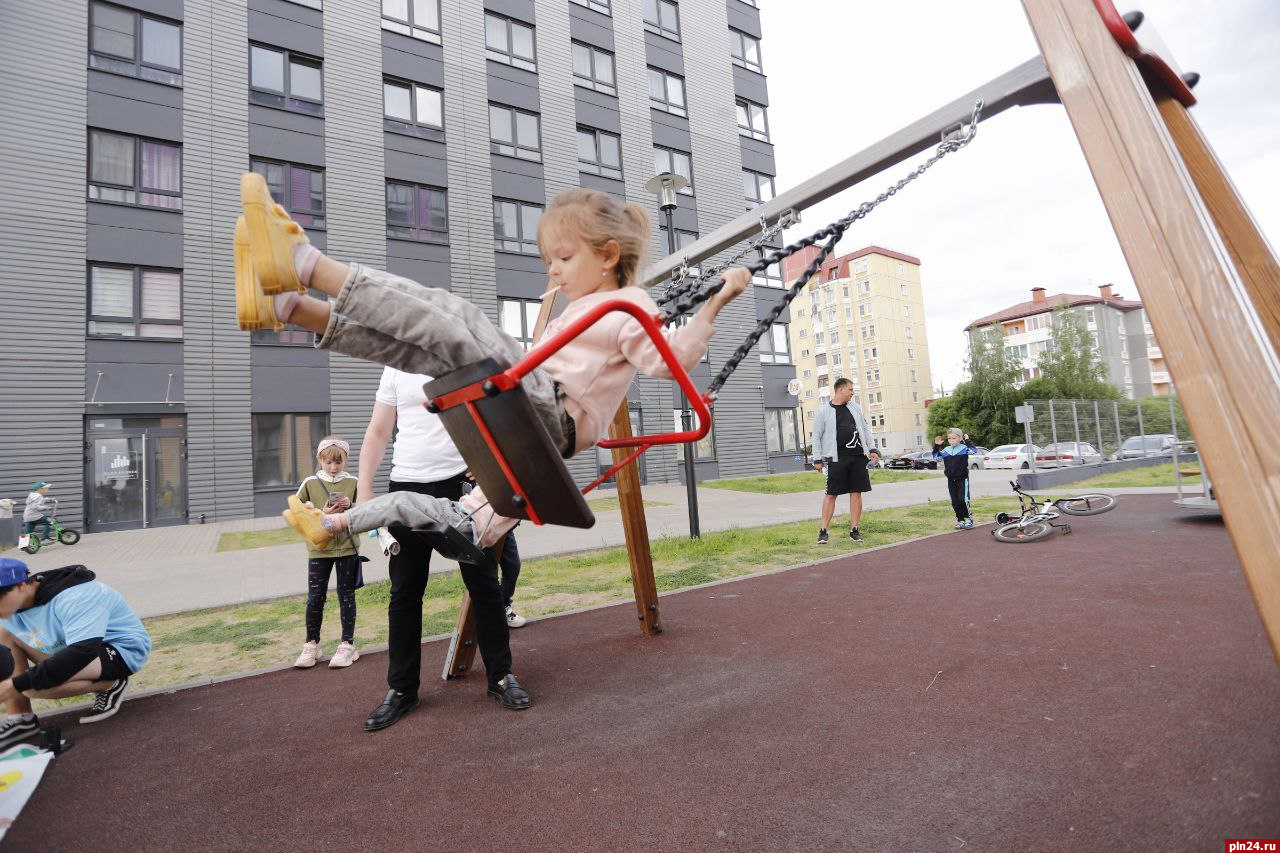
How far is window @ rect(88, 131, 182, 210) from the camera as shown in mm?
13445

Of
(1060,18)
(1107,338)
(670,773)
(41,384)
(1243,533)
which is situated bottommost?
(670,773)

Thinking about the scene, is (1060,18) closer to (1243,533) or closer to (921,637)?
(1243,533)

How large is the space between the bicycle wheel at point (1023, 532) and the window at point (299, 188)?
51.8ft

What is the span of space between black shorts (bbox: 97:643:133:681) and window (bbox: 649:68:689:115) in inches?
863

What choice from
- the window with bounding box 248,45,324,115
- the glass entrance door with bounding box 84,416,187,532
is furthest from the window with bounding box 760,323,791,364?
the glass entrance door with bounding box 84,416,187,532

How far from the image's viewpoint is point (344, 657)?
12.3ft

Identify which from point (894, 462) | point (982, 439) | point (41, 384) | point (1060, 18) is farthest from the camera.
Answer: point (982, 439)

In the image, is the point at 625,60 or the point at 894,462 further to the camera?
the point at 894,462

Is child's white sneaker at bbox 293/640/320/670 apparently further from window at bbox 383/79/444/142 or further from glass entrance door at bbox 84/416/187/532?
window at bbox 383/79/444/142

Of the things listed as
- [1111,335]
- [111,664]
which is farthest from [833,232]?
[1111,335]

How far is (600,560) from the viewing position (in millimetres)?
7191

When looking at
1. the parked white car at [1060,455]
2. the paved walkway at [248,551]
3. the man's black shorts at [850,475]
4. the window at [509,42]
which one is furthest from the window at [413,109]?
the parked white car at [1060,455]

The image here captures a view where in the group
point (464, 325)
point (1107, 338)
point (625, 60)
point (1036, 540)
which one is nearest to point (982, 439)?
point (1107, 338)

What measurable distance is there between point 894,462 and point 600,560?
32.4 metres
